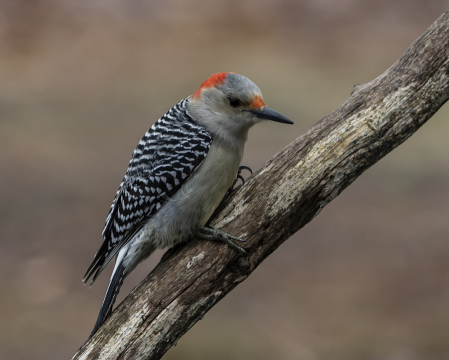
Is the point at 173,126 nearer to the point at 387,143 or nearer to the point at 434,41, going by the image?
the point at 387,143

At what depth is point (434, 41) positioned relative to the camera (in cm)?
277

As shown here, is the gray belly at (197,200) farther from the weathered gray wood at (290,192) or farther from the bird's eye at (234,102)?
the bird's eye at (234,102)

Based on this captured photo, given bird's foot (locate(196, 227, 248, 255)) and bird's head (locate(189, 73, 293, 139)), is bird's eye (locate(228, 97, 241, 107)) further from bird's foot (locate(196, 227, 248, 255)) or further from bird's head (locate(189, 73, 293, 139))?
bird's foot (locate(196, 227, 248, 255))

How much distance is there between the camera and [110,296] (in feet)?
9.70

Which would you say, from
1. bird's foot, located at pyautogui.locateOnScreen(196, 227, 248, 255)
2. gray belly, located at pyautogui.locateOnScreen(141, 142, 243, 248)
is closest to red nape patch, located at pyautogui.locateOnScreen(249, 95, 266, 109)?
gray belly, located at pyautogui.locateOnScreen(141, 142, 243, 248)

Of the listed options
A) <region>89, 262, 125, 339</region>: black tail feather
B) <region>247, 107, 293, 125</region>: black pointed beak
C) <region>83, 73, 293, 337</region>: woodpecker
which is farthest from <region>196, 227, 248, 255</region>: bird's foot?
<region>247, 107, 293, 125</region>: black pointed beak

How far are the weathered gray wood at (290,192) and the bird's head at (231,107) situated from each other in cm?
36

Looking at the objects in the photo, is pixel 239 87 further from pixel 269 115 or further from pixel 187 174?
pixel 187 174

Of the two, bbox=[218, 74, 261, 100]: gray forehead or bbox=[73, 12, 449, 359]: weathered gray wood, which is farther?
bbox=[218, 74, 261, 100]: gray forehead

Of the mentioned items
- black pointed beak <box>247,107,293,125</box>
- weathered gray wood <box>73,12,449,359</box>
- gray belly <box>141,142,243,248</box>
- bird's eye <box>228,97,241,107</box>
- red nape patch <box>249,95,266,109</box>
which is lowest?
weathered gray wood <box>73,12,449,359</box>

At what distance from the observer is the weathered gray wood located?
275 centimetres

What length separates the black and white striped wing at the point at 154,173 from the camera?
2.96 metres

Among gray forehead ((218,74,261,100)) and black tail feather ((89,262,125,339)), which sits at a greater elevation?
gray forehead ((218,74,261,100))

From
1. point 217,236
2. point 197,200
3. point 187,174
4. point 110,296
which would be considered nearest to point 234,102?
point 187,174
